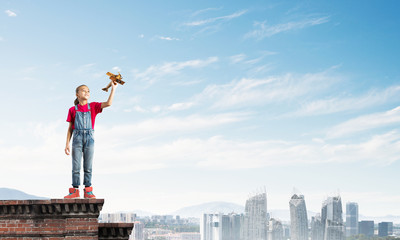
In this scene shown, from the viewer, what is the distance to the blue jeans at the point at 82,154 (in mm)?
13141

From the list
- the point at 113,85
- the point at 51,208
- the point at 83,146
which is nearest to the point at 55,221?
the point at 51,208

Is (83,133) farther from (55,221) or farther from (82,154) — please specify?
(55,221)

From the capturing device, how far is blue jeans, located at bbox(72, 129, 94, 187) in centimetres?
1314

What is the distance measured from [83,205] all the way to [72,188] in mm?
857

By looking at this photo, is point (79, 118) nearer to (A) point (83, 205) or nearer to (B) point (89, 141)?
(B) point (89, 141)

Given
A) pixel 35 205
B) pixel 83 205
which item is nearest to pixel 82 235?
pixel 83 205

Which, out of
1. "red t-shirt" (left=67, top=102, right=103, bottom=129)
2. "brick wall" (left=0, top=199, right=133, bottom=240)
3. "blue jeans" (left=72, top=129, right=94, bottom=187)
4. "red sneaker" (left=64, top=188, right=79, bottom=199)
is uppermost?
"red t-shirt" (left=67, top=102, right=103, bottom=129)

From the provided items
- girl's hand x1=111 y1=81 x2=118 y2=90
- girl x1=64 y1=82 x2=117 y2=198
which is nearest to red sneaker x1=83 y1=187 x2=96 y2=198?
girl x1=64 y1=82 x2=117 y2=198

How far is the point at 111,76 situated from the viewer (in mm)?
13578

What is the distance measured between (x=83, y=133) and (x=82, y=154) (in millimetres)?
565

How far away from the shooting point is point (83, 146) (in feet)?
43.7

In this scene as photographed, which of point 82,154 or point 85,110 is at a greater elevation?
point 85,110

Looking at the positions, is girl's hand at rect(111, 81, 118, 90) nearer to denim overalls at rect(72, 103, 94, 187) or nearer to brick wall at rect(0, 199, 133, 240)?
denim overalls at rect(72, 103, 94, 187)

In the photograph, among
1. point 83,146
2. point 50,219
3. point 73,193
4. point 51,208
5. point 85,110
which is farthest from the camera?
point 85,110
